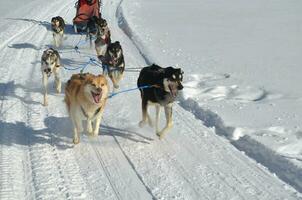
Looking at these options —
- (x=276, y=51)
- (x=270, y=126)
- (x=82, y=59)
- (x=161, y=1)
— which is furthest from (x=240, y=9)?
(x=270, y=126)

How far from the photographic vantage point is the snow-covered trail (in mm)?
4586

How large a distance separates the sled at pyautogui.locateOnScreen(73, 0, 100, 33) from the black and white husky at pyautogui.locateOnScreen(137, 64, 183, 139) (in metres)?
7.05

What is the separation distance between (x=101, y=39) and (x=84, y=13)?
3.12m

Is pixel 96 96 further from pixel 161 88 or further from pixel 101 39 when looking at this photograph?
pixel 101 39

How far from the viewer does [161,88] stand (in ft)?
18.4

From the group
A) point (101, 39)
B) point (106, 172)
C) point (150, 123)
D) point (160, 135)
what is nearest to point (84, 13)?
point (101, 39)

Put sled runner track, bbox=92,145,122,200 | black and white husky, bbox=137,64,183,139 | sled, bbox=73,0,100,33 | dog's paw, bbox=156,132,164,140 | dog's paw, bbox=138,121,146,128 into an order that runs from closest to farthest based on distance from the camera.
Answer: sled runner track, bbox=92,145,122,200
black and white husky, bbox=137,64,183,139
dog's paw, bbox=156,132,164,140
dog's paw, bbox=138,121,146,128
sled, bbox=73,0,100,33

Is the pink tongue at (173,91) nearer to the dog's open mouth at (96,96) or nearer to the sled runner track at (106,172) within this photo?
the dog's open mouth at (96,96)

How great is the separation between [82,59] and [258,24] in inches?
225

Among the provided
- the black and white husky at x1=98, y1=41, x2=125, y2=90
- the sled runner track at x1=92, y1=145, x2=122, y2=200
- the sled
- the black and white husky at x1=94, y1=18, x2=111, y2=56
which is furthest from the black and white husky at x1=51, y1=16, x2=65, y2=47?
the sled runner track at x1=92, y1=145, x2=122, y2=200

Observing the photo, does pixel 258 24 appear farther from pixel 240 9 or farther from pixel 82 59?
pixel 82 59

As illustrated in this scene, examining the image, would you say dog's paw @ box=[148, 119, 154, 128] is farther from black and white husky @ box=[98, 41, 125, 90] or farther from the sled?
the sled

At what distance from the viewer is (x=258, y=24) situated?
44.7ft

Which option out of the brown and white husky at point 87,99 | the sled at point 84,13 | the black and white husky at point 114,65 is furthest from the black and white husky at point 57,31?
the brown and white husky at point 87,99
